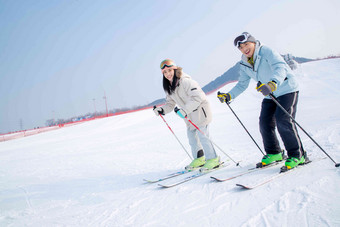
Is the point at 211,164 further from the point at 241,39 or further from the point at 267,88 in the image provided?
the point at 241,39

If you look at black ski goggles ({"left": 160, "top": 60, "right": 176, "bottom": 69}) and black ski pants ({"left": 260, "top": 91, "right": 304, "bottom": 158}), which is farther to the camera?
black ski goggles ({"left": 160, "top": 60, "right": 176, "bottom": 69})

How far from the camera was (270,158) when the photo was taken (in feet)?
10.3

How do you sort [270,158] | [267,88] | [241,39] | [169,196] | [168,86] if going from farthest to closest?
1. [168,86]
2. [270,158]
3. [241,39]
4. [169,196]
5. [267,88]

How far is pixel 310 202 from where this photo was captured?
5.96ft

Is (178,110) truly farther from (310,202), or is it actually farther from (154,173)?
(310,202)

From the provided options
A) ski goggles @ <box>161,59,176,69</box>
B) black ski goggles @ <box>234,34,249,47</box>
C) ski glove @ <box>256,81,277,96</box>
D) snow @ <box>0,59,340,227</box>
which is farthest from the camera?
ski goggles @ <box>161,59,176,69</box>

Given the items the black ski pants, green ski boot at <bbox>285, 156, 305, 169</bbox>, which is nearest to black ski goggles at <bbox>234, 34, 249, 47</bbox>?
the black ski pants

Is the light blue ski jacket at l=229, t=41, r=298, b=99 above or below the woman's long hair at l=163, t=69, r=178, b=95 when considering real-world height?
below

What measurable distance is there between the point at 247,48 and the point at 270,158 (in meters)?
1.56

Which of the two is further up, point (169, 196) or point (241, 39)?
point (241, 39)

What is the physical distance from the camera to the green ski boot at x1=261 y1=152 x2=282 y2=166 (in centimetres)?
310

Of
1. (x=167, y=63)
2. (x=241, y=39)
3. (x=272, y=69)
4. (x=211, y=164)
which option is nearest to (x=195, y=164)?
(x=211, y=164)

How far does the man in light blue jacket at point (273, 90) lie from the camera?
2.73 meters

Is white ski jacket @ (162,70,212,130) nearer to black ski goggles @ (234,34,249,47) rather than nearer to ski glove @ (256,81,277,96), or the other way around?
black ski goggles @ (234,34,249,47)
